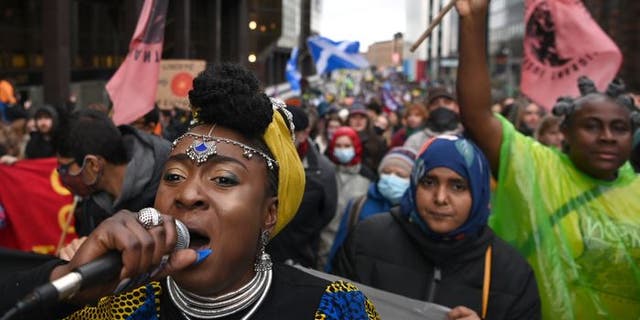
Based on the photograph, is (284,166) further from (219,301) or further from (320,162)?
(320,162)

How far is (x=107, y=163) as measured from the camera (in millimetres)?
3387

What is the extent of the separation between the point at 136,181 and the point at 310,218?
169 centimetres

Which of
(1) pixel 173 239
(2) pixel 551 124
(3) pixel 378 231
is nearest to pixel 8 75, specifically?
(2) pixel 551 124

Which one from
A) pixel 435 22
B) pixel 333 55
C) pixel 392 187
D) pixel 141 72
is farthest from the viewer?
pixel 333 55

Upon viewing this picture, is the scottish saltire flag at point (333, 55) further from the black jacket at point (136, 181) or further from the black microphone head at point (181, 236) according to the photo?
the black microphone head at point (181, 236)

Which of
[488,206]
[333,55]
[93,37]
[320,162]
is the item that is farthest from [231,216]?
[93,37]

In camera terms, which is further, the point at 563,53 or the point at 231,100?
the point at 563,53

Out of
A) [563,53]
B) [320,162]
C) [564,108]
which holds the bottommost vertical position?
[320,162]

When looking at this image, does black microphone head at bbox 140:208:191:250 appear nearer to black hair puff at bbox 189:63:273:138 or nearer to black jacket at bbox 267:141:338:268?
black hair puff at bbox 189:63:273:138

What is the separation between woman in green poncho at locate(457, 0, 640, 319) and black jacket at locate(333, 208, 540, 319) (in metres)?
0.36

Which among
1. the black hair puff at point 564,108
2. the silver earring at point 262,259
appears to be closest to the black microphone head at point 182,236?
the silver earring at point 262,259

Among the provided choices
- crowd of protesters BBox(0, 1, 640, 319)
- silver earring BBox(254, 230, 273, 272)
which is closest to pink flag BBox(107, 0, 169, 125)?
crowd of protesters BBox(0, 1, 640, 319)

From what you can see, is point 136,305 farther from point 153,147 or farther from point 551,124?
point 551,124

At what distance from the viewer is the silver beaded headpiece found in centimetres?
163
